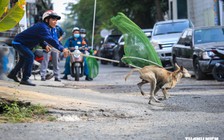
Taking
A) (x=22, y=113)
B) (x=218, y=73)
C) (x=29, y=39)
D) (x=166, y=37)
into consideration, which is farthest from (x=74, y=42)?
(x=22, y=113)

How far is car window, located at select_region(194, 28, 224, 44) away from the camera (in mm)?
19625

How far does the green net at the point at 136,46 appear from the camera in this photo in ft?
44.2

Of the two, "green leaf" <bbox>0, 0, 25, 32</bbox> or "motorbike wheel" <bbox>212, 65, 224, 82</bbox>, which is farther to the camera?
"motorbike wheel" <bbox>212, 65, 224, 82</bbox>

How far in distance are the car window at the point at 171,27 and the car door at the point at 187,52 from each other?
250 inches

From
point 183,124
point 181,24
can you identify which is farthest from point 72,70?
point 183,124

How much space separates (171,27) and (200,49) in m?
8.63

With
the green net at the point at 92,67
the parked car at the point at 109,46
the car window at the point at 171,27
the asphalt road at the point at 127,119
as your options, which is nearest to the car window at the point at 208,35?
the green net at the point at 92,67

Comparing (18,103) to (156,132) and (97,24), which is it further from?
(97,24)

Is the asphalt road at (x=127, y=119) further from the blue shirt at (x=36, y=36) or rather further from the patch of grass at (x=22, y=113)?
the blue shirt at (x=36, y=36)

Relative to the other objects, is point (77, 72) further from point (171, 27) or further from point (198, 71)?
point (171, 27)

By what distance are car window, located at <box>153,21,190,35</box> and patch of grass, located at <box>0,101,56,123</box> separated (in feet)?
57.0

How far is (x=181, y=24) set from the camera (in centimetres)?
2739

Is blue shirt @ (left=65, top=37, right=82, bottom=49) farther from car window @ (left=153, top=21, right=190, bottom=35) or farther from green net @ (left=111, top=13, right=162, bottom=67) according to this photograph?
car window @ (left=153, top=21, right=190, bottom=35)

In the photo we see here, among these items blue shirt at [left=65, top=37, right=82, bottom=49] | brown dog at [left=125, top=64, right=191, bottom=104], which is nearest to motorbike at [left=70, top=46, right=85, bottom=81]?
blue shirt at [left=65, top=37, right=82, bottom=49]
